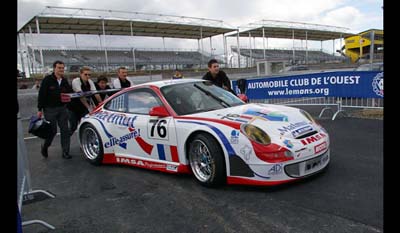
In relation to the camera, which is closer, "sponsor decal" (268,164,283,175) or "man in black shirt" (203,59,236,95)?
"sponsor decal" (268,164,283,175)

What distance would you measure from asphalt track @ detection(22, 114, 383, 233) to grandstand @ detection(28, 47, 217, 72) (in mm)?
33529

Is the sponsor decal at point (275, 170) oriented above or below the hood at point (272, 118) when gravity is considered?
below

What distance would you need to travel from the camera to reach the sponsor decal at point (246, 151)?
3527mm

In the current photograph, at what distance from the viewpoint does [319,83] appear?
8.82m

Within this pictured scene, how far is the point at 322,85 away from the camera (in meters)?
8.76

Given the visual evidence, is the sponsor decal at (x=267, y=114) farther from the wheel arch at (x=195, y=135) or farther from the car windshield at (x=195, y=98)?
the wheel arch at (x=195, y=135)

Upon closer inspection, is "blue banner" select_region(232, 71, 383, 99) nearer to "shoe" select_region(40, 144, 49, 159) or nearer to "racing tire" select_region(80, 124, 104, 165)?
"racing tire" select_region(80, 124, 104, 165)

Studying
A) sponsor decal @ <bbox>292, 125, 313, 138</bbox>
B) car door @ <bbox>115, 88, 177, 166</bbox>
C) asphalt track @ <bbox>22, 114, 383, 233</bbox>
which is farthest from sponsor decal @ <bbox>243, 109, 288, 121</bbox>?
car door @ <bbox>115, 88, 177, 166</bbox>

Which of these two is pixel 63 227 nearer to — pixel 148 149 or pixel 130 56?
pixel 148 149

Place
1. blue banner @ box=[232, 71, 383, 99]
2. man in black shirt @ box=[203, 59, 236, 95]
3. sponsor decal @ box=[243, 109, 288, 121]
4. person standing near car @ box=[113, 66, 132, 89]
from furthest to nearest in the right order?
A: blue banner @ box=[232, 71, 383, 99] < person standing near car @ box=[113, 66, 132, 89] < man in black shirt @ box=[203, 59, 236, 95] < sponsor decal @ box=[243, 109, 288, 121]

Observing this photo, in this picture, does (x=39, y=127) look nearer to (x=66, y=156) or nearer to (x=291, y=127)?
(x=66, y=156)

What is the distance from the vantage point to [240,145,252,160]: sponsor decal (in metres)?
3.53

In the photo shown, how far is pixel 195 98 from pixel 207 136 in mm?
938

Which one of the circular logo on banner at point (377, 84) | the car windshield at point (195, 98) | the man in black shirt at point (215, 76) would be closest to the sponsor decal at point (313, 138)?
the car windshield at point (195, 98)
